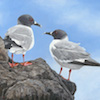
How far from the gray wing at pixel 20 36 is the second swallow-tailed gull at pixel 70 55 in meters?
1.13

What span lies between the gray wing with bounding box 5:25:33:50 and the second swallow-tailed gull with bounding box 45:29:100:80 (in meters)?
1.13

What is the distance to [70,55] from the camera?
1054cm

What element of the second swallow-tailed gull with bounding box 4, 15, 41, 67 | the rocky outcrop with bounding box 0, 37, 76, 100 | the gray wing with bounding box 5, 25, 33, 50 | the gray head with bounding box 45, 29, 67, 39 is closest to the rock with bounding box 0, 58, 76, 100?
the rocky outcrop with bounding box 0, 37, 76, 100

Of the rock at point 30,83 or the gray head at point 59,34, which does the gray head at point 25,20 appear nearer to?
the gray head at point 59,34

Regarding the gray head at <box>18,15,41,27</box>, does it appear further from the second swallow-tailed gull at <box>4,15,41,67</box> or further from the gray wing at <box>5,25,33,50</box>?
the gray wing at <box>5,25,33,50</box>

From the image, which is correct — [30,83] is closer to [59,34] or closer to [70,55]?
[70,55]

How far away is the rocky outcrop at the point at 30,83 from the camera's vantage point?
9047mm

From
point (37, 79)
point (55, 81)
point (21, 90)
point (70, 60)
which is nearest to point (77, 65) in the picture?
point (70, 60)

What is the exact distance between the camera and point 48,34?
11938mm

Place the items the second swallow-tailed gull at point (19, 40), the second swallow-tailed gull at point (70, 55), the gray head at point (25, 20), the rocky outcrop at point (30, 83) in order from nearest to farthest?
the rocky outcrop at point (30, 83) → the second swallow-tailed gull at point (19, 40) → the second swallow-tailed gull at point (70, 55) → the gray head at point (25, 20)

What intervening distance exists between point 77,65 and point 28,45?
2109 mm

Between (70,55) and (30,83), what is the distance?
7.08ft

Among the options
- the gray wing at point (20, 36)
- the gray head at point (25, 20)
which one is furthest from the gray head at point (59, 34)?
the gray wing at point (20, 36)

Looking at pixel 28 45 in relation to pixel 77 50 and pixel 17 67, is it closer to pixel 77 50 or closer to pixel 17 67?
pixel 17 67
